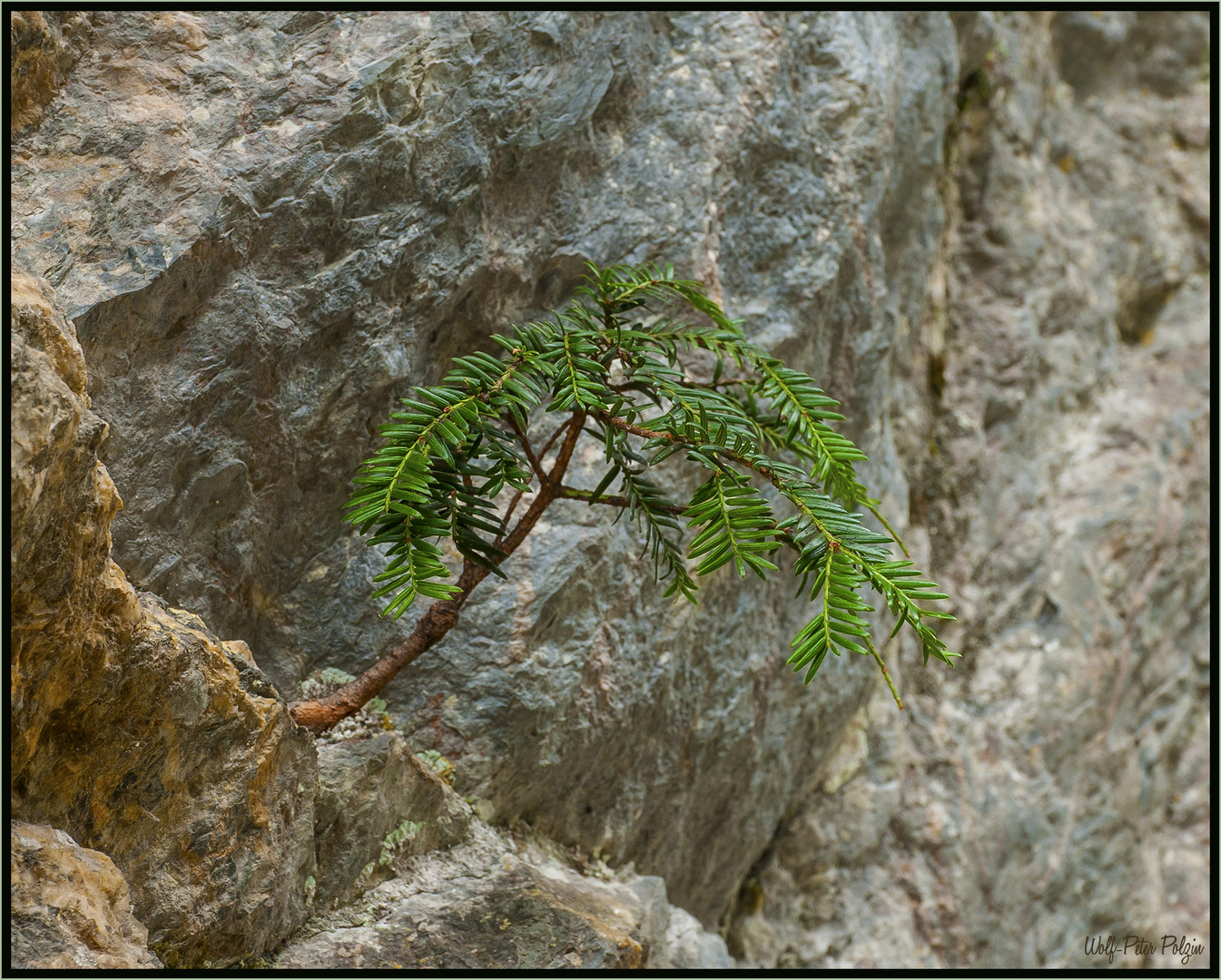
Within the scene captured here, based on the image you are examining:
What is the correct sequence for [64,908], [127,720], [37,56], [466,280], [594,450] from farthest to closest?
[594,450], [466,280], [37,56], [127,720], [64,908]

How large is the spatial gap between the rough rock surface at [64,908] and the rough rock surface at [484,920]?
0.37m

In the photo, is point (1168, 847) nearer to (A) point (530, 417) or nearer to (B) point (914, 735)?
(B) point (914, 735)

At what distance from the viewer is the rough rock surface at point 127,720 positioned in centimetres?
110

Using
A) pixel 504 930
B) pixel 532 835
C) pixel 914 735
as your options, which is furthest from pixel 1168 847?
pixel 504 930

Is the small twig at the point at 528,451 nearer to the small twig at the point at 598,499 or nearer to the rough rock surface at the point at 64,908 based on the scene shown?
the small twig at the point at 598,499

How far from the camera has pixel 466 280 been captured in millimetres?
1866

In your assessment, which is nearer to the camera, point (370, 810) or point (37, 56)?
point (37, 56)

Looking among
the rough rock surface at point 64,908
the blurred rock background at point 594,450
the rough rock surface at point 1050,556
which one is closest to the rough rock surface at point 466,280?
the blurred rock background at point 594,450

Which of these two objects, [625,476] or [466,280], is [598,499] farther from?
[466,280]

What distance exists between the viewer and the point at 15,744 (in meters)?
1.11

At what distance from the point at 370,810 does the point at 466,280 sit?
3.40ft
